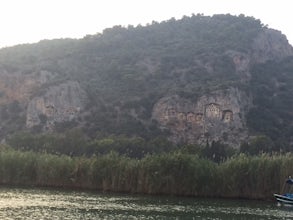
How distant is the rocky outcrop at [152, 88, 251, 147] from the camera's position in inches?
5561

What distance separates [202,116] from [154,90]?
19.4 metres

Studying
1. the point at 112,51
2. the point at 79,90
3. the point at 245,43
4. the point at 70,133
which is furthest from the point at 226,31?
the point at 70,133

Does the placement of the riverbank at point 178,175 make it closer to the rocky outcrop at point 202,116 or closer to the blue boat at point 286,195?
the blue boat at point 286,195

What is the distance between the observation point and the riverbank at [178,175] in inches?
2219

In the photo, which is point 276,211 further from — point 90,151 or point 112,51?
point 112,51

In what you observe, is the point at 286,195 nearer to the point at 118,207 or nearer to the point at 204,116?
the point at 118,207

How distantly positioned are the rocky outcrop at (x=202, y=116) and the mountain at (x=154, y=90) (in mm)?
265

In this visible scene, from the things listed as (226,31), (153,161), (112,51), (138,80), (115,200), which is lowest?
(115,200)

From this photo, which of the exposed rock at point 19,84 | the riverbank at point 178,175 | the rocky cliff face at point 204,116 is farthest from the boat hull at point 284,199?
the exposed rock at point 19,84

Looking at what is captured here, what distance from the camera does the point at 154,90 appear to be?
156 m

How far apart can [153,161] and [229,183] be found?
331 inches

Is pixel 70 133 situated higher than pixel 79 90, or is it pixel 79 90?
pixel 79 90

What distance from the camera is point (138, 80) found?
531ft

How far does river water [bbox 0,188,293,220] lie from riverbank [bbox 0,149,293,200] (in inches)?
106
